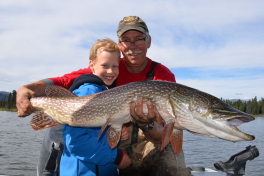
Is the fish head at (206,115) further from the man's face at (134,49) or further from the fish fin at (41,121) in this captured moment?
the fish fin at (41,121)

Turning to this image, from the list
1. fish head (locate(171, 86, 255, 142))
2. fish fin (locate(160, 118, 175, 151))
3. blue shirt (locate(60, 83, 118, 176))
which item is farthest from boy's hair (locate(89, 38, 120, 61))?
fish fin (locate(160, 118, 175, 151))

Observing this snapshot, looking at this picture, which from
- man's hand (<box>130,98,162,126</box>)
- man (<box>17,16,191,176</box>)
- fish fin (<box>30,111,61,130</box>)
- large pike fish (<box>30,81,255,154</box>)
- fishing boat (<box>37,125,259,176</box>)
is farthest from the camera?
fishing boat (<box>37,125,259,176</box>)

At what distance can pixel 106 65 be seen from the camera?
11.1 ft

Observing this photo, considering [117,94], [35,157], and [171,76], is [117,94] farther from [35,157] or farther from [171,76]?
[35,157]

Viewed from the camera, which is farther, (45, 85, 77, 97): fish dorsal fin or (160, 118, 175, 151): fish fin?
(45, 85, 77, 97): fish dorsal fin

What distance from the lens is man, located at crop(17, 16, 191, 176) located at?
123 inches

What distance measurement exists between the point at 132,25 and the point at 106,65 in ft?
3.84

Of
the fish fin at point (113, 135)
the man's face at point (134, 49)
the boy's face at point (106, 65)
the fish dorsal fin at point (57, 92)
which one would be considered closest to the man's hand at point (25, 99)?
the fish dorsal fin at point (57, 92)

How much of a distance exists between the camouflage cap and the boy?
91 cm

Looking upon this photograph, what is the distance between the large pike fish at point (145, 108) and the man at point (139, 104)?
0.15 m

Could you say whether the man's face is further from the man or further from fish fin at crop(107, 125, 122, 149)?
fish fin at crop(107, 125, 122, 149)

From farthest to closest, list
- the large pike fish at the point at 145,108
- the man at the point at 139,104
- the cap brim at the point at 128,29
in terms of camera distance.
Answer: the cap brim at the point at 128,29 → the man at the point at 139,104 → the large pike fish at the point at 145,108

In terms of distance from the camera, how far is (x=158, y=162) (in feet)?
12.4

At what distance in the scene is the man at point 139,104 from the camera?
3117mm
